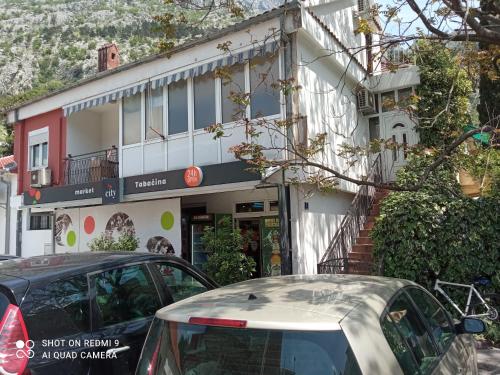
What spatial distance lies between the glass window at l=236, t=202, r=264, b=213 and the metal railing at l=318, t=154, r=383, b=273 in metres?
2.44

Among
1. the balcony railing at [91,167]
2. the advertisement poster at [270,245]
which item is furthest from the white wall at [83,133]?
the advertisement poster at [270,245]

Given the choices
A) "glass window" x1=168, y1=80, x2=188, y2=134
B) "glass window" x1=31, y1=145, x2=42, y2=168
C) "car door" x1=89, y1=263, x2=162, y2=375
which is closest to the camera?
"car door" x1=89, y1=263, x2=162, y2=375

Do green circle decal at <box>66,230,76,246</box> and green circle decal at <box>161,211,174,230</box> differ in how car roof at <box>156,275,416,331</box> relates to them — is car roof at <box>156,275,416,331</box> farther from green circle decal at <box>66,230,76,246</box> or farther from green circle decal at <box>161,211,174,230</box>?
green circle decal at <box>66,230,76,246</box>

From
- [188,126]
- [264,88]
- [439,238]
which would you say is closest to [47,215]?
[188,126]

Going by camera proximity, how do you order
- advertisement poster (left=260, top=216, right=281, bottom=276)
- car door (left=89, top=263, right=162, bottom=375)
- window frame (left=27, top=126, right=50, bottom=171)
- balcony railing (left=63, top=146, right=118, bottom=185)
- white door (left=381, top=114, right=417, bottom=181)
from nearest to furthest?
car door (left=89, top=263, right=162, bottom=375), advertisement poster (left=260, top=216, right=281, bottom=276), balcony railing (left=63, top=146, right=118, bottom=185), white door (left=381, top=114, right=417, bottom=181), window frame (left=27, top=126, right=50, bottom=171)

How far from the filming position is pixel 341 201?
12.6 m

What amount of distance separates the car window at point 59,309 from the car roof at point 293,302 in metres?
1.00

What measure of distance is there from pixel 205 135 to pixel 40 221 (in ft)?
32.2

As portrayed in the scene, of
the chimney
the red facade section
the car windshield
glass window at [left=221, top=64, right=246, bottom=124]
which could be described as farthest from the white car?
the chimney

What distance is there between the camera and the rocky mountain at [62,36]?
8025cm

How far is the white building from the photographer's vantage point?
33.3 ft

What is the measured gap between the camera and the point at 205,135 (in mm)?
11422

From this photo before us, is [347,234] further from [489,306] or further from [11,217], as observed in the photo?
[11,217]

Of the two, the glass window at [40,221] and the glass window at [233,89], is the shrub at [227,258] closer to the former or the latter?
the glass window at [233,89]
